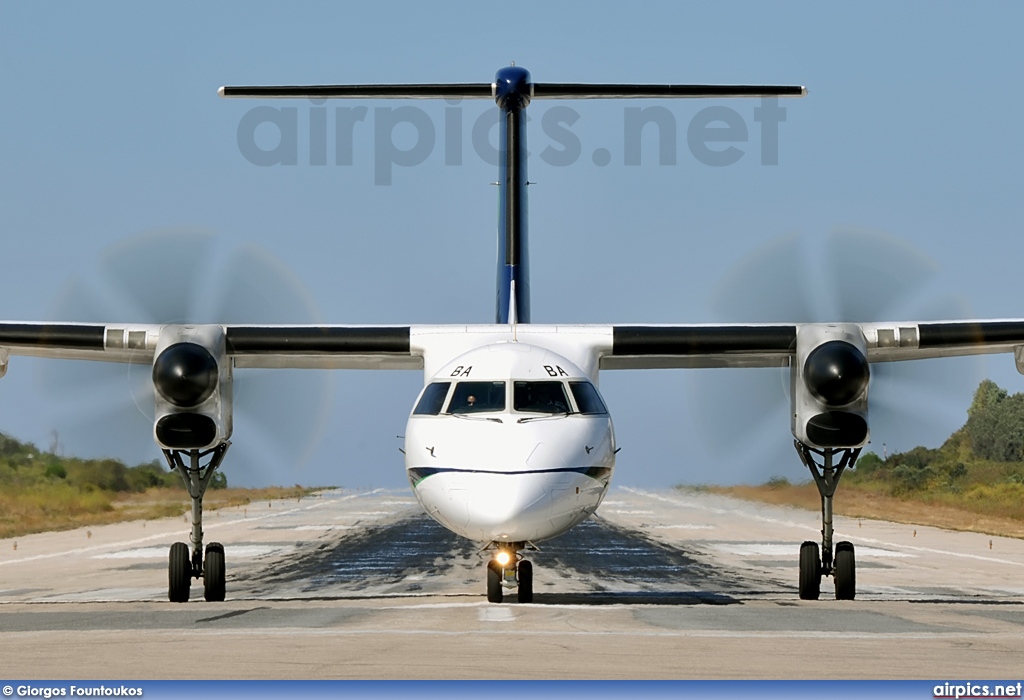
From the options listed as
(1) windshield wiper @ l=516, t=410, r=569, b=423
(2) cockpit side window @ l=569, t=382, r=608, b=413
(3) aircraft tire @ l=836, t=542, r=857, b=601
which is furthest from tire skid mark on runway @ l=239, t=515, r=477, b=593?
(3) aircraft tire @ l=836, t=542, r=857, b=601

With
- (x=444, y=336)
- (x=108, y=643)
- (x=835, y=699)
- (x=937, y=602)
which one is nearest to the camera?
(x=835, y=699)

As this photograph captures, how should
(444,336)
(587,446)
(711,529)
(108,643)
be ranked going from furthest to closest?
(711,529) → (444,336) → (587,446) → (108,643)

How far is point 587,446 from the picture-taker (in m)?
15.9

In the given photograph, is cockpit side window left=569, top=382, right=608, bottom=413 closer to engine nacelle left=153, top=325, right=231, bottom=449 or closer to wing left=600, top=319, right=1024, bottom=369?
wing left=600, top=319, right=1024, bottom=369

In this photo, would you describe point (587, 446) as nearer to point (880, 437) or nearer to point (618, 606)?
point (618, 606)

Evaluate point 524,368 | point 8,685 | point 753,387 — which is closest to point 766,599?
point 753,387

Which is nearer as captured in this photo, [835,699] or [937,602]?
[835,699]

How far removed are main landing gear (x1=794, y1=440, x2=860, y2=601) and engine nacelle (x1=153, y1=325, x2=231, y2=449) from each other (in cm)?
834

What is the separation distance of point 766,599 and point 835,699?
993 cm

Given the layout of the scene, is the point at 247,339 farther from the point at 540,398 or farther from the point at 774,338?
the point at 774,338

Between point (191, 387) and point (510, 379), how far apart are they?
4636mm

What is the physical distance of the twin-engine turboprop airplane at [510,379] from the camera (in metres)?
15.4

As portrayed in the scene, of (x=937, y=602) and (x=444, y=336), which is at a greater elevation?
(x=444, y=336)

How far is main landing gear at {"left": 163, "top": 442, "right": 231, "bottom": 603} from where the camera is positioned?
19.2 metres
